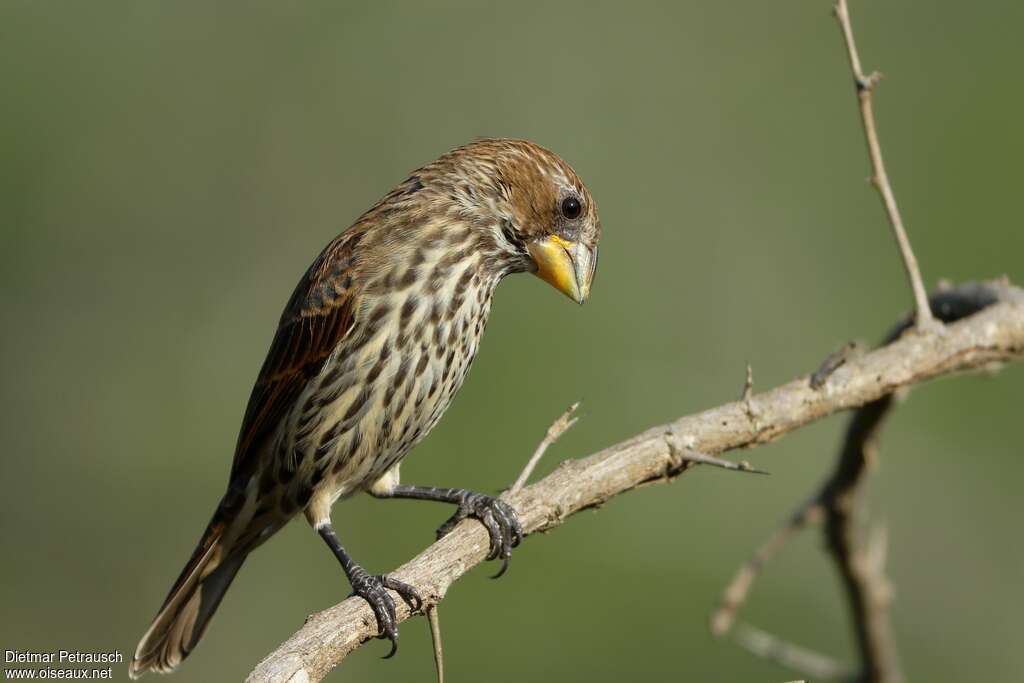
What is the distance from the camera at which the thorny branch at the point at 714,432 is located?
165 inches

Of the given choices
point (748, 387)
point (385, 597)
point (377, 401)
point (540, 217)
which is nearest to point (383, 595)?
point (385, 597)

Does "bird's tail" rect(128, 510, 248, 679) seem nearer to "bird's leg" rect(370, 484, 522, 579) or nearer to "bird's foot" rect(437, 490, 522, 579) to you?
"bird's leg" rect(370, 484, 522, 579)

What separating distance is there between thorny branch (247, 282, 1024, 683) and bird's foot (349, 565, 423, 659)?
0.03m

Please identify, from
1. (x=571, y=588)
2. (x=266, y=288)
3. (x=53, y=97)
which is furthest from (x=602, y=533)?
(x=53, y=97)

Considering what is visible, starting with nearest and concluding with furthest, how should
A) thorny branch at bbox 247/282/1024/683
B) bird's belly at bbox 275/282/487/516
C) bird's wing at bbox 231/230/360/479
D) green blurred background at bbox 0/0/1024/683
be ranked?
thorny branch at bbox 247/282/1024/683 → bird's belly at bbox 275/282/487/516 → bird's wing at bbox 231/230/360/479 → green blurred background at bbox 0/0/1024/683

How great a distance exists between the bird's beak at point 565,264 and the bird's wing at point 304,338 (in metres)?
0.71

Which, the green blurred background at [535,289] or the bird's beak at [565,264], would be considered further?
the green blurred background at [535,289]

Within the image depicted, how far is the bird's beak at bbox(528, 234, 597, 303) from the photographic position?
197 inches

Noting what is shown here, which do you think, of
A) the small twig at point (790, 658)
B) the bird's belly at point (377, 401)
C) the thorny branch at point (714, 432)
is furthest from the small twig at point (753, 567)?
the bird's belly at point (377, 401)

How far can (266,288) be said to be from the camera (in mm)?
9289

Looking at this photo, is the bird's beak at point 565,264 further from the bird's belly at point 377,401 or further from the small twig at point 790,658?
the small twig at point 790,658

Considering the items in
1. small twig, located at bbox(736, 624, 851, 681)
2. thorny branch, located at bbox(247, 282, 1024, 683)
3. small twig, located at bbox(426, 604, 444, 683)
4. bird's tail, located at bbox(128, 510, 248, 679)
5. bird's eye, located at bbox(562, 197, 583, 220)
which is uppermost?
bird's eye, located at bbox(562, 197, 583, 220)

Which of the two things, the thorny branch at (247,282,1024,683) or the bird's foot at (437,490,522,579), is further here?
the bird's foot at (437,490,522,579)

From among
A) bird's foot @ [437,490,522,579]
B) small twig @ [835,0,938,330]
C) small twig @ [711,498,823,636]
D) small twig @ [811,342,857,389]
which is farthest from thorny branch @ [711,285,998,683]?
bird's foot @ [437,490,522,579]
